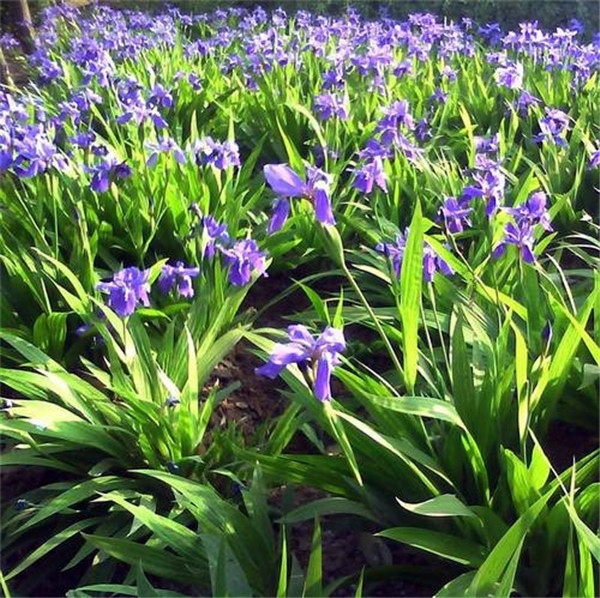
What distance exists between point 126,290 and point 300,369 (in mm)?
456

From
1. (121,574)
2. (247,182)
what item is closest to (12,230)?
(247,182)

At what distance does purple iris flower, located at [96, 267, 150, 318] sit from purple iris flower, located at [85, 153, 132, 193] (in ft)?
2.34

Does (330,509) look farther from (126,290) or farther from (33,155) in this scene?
(33,155)

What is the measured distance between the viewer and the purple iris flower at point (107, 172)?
2.50 meters

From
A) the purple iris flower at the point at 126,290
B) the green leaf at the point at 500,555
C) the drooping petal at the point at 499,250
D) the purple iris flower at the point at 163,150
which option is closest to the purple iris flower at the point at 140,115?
the purple iris flower at the point at 163,150

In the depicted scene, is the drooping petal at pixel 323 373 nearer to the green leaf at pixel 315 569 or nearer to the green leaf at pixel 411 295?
the green leaf at pixel 315 569

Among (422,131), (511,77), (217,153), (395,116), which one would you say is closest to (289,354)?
(217,153)

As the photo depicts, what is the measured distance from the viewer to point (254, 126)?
4.12m

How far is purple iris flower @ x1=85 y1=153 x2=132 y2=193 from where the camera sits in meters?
2.50

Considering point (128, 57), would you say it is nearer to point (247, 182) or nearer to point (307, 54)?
point (307, 54)

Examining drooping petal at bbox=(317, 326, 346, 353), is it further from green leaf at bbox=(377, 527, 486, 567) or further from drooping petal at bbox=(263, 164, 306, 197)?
green leaf at bbox=(377, 527, 486, 567)

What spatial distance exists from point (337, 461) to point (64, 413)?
2.29ft

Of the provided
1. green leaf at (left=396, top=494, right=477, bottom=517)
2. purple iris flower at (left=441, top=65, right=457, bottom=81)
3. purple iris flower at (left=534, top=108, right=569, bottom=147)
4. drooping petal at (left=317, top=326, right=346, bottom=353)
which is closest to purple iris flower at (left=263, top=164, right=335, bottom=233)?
drooping petal at (left=317, top=326, right=346, bottom=353)

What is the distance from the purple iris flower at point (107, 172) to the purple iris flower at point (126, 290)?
71cm
